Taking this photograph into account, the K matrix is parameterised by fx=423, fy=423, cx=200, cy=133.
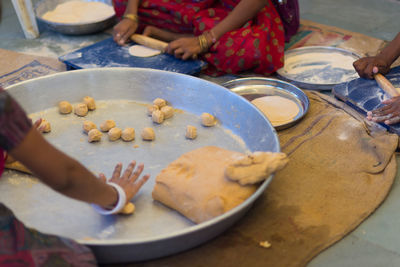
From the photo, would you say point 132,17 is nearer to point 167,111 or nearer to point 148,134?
point 167,111

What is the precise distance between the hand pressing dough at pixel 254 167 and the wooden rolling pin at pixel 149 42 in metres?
1.31

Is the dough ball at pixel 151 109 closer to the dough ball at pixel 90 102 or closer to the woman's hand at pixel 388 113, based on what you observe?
the dough ball at pixel 90 102

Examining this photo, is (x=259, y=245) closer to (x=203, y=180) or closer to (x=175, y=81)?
(x=203, y=180)

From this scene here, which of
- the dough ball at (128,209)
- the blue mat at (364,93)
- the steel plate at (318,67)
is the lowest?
the steel plate at (318,67)

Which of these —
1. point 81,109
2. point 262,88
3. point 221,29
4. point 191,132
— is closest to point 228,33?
point 221,29

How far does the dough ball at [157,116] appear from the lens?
1910 mm

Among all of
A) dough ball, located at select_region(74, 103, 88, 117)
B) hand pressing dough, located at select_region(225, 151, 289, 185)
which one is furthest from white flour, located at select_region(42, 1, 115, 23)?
hand pressing dough, located at select_region(225, 151, 289, 185)

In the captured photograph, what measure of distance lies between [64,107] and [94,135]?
0.30 meters

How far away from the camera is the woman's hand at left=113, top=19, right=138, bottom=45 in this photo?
2.64 metres

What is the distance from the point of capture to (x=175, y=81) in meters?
2.07

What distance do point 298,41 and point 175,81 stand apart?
1.24 meters

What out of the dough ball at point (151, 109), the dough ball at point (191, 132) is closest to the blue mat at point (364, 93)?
the dough ball at point (191, 132)

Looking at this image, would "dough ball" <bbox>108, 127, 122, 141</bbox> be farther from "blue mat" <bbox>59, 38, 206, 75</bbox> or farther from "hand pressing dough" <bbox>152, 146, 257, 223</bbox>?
"blue mat" <bbox>59, 38, 206, 75</bbox>

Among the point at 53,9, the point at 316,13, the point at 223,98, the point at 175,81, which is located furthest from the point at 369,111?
the point at 53,9
